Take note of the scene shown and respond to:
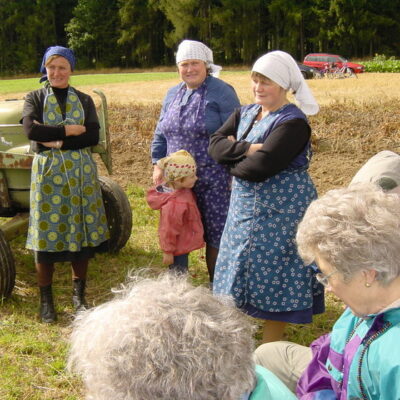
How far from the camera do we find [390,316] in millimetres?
1645

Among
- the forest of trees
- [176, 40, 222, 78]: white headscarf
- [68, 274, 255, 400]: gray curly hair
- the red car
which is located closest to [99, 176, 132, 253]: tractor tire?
[176, 40, 222, 78]: white headscarf

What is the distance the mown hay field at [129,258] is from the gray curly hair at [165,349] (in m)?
1.35

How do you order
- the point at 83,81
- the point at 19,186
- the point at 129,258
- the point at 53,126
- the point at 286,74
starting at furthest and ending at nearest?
the point at 83,81 < the point at 129,258 < the point at 19,186 < the point at 53,126 < the point at 286,74

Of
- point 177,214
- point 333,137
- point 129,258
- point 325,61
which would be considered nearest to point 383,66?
point 325,61

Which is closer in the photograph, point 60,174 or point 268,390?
point 268,390

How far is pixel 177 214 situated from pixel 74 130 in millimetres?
811

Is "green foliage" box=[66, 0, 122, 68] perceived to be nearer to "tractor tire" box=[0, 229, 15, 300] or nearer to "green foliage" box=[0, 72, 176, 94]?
"green foliage" box=[0, 72, 176, 94]

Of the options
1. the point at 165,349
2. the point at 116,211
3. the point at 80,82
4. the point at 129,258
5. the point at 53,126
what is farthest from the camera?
the point at 80,82

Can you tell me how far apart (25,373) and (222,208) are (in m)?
1.51

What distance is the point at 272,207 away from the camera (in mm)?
2816

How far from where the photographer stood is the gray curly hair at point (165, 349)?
114 centimetres

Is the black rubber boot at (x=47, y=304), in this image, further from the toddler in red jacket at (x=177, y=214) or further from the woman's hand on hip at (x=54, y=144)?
the woman's hand on hip at (x=54, y=144)

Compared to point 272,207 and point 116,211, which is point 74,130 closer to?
point 116,211

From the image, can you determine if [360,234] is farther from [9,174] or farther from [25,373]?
[9,174]
